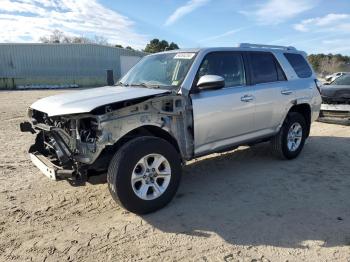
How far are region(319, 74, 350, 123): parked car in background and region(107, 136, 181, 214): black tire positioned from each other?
770 cm

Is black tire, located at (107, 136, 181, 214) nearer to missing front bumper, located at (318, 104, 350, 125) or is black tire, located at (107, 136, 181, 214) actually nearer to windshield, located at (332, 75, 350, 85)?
missing front bumper, located at (318, 104, 350, 125)

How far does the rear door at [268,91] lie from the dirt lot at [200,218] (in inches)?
33.0

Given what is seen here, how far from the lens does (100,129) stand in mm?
4039

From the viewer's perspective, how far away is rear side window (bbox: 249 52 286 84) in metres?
5.91

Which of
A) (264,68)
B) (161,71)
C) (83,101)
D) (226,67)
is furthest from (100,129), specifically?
(264,68)

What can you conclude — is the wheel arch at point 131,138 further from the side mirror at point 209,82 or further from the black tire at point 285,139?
the black tire at point 285,139

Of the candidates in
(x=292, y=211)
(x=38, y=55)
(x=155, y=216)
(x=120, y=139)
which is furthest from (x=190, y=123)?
(x=38, y=55)

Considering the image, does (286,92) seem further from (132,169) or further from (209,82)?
(132,169)

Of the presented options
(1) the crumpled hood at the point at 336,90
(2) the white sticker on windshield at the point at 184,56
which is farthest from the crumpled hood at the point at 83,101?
(1) the crumpled hood at the point at 336,90

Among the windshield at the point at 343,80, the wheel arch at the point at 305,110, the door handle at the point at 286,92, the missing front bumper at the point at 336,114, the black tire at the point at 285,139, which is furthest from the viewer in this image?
the windshield at the point at 343,80

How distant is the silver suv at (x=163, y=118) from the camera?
13.7 ft

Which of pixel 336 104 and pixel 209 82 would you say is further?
pixel 336 104

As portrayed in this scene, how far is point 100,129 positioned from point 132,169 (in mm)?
580

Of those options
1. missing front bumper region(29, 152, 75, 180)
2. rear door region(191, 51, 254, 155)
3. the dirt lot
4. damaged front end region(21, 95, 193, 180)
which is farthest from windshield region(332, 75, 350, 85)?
missing front bumper region(29, 152, 75, 180)
